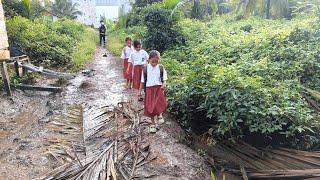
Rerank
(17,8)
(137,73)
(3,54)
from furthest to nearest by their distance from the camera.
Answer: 1. (17,8)
2. (137,73)
3. (3,54)

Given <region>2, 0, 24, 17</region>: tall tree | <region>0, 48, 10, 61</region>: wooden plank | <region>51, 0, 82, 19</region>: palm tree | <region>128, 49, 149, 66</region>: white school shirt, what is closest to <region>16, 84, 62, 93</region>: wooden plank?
<region>0, 48, 10, 61</region>: wooden plank

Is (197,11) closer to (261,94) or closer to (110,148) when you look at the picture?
(261,94)

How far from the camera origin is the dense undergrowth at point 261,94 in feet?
15.9

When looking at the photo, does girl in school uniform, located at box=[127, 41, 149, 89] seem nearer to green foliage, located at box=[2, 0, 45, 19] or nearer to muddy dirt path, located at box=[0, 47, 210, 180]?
muddy dirt path, located at box=[0, 47, 210, 180]

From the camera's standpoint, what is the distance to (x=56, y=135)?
6047 mm

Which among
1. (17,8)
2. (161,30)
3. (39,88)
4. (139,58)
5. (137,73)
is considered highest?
(17,8)

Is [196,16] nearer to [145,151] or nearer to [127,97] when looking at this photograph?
[127,97]

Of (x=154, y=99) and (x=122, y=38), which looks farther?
(x=122, y=38)

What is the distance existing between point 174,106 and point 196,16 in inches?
628

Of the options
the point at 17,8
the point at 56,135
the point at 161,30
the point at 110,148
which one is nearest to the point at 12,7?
the point at 17,8

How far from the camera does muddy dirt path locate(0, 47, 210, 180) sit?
4.89 meters

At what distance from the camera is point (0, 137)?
6160mm

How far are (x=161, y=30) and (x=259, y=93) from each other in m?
9.03

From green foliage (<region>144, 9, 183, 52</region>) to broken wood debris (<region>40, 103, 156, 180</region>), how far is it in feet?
22.8
